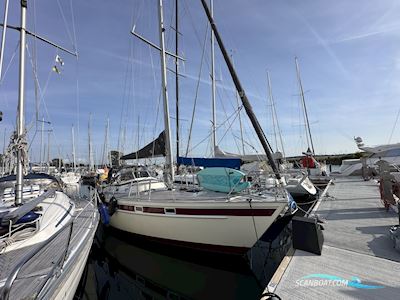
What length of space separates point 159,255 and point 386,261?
5.92 m

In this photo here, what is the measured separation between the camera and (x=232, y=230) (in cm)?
656

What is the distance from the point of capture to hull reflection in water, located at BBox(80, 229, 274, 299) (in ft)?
19.3

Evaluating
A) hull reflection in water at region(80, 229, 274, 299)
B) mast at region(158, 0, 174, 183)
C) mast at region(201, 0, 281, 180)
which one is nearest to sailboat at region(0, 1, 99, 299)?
hull reflection in water at region(80, 229, 274, 299)

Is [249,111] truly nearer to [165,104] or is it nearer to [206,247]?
[165,104]

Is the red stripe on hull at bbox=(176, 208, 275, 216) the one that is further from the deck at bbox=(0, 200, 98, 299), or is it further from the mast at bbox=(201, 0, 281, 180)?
the deck at bbox=(0, 200, 98, 299)

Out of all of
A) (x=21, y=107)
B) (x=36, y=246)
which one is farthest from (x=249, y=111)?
(x=36, y=246)

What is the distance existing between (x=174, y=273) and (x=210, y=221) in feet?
5.71

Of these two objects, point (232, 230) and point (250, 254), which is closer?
point (232, 230)

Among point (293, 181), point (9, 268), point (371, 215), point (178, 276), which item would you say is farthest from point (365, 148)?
point (9, 268)

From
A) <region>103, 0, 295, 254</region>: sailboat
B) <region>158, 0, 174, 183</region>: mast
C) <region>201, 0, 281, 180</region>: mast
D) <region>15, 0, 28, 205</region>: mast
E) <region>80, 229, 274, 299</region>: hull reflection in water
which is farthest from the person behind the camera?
<region>158, 0, 174, 183</region>: mast

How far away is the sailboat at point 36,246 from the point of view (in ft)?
10.2

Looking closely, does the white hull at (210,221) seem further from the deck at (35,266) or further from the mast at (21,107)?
the mast at (21,107)

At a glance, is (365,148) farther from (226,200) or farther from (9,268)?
(9,268)

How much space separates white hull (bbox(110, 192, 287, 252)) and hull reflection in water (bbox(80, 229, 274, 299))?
21.2 inches
